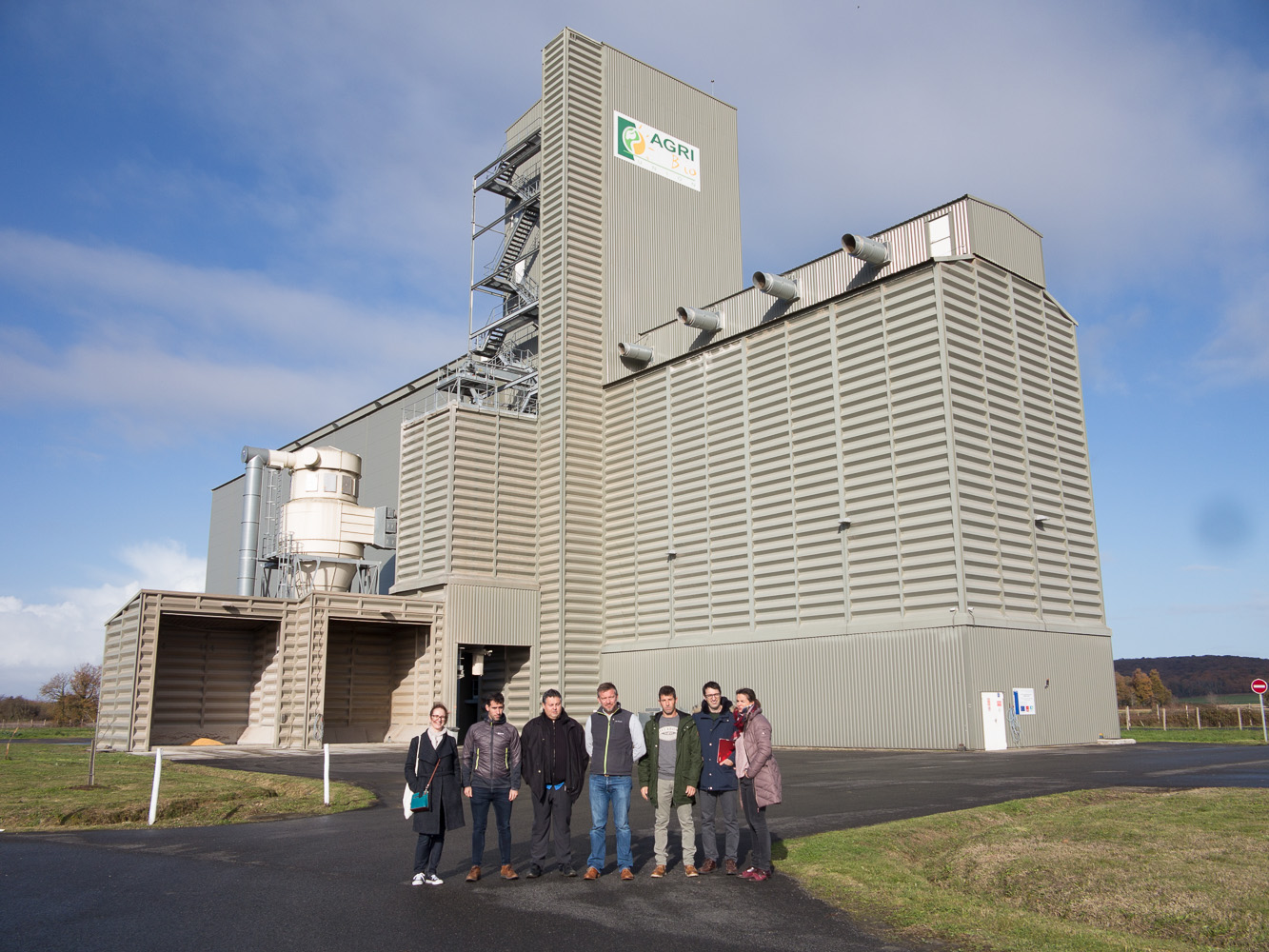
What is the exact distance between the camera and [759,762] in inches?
410

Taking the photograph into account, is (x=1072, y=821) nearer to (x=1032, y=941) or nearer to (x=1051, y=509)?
(x=1032, y=941)

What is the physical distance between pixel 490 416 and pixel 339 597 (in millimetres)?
9708

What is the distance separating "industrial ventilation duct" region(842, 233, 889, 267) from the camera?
30.7 meters

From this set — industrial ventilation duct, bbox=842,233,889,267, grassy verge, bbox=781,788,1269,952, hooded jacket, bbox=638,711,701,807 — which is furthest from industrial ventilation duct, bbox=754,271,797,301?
hooded jacket, bbox=638,711,701,807

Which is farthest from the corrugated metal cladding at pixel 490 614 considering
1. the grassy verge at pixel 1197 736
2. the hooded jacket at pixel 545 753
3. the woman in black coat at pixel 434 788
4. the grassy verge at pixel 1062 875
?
the hooded jacket at pixel 545 753

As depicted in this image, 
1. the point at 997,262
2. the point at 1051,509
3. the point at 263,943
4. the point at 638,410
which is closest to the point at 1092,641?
the point at 1051,509

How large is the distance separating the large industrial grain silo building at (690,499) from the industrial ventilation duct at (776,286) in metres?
0.10

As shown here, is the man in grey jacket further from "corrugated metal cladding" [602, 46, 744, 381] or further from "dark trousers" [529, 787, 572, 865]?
"corrugated metal cladding" [602, 46, 744, 381]

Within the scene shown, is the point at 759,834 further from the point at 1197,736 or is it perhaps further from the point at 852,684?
the point at 1197,736

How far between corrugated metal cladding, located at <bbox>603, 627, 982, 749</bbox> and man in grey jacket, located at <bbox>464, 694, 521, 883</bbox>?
19.7 m

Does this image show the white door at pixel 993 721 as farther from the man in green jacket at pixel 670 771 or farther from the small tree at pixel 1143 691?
the small tree at pixel 1143 691

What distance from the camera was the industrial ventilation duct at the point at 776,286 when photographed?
111ft

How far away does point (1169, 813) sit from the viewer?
42.2 feet

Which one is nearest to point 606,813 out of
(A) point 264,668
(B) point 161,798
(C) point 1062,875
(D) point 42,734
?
(C) point 1062,875
